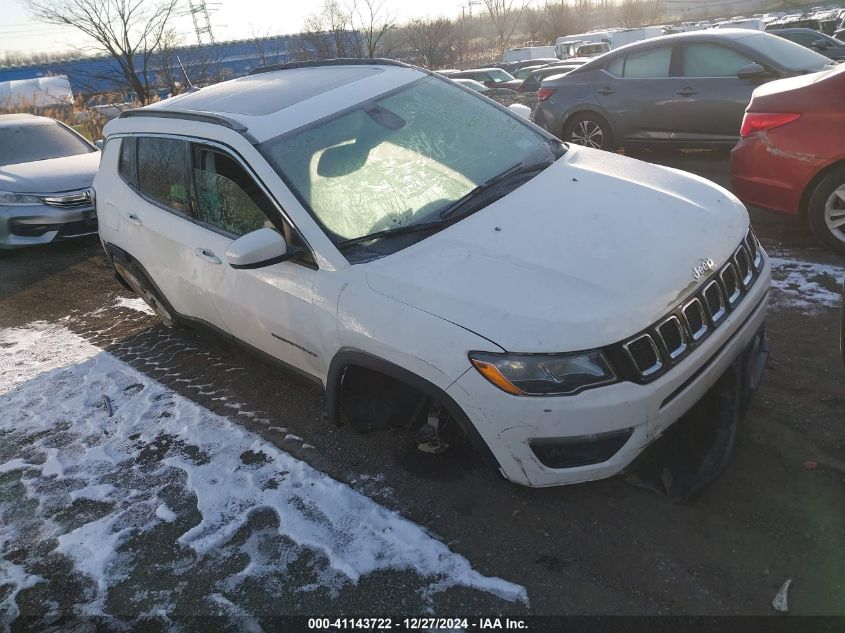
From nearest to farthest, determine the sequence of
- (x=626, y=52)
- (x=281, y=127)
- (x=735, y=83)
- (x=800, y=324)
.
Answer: (x=281, y=127) → (x=800, y=324) → (x=735, y=83) → (x=626, y=52)

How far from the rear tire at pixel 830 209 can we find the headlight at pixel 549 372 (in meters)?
3.37

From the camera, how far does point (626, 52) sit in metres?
7.66

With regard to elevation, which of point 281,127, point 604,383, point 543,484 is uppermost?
point 281,127

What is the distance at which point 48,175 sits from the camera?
750 cm

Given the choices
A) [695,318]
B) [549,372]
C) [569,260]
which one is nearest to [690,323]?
[695,318]

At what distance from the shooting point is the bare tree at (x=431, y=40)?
111 feet

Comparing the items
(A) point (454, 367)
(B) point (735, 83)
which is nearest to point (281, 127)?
(A) point (454, 367)

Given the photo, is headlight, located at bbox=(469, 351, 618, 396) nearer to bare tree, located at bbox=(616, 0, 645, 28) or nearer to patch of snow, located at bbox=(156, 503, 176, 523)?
patch of snow, located at bbox=(156, 503, 176, 523)

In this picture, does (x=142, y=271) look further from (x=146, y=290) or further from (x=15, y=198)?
(x=15, y=198)

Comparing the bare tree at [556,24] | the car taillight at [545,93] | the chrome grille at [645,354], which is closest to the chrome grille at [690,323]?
the chrome grille at [645,354]

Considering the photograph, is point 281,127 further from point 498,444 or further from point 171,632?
point 171,632

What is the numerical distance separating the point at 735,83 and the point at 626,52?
1.45 meters

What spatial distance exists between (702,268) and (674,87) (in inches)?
218

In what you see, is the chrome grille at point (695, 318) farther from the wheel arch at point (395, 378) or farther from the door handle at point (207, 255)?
the door handle at point (207, 255)
